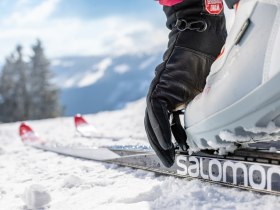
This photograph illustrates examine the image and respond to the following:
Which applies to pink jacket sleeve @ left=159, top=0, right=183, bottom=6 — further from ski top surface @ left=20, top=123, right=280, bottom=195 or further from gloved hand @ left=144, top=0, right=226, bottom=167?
ski top surface @ left=20, top=123, right=280, bottom=195

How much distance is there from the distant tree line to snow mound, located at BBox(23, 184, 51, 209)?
2184 cm

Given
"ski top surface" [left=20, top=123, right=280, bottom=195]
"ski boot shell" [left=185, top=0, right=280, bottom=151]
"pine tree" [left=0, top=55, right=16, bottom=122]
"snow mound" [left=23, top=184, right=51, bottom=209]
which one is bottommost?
"snow mound" [left=23, top=184, right=51, bottom=209]

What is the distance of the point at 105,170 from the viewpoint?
164cm

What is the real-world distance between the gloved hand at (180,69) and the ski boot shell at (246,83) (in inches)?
4.6

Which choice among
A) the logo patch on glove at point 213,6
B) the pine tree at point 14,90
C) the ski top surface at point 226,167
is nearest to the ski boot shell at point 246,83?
the ski top surface at point 226,167

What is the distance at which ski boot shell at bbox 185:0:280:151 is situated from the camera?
844 mm

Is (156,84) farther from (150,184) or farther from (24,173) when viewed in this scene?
(24,173)

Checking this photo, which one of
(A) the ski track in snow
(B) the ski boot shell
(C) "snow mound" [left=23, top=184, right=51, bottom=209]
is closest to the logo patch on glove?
(B) the ski boot shell

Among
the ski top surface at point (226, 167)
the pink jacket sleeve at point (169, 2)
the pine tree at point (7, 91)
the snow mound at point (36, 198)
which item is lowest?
the snow mound at point (36, 198)

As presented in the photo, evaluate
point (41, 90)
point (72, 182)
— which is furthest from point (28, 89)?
point (72, 182)

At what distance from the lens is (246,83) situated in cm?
90

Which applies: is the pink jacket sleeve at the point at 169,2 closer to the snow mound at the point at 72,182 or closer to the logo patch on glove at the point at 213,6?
the logo patch on glove at the point at 213,6

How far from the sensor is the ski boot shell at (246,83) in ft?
2.77

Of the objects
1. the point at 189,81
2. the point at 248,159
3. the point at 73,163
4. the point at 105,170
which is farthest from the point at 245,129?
the point at 73,163
